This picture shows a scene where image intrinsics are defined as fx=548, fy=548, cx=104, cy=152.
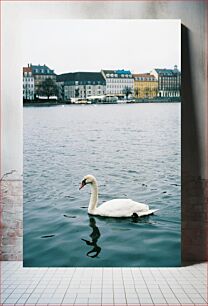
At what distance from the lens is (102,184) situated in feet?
12.6

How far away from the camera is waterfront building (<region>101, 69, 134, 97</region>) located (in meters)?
3.90

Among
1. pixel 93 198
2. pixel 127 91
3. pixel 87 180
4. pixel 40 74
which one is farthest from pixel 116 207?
pixel 40 74

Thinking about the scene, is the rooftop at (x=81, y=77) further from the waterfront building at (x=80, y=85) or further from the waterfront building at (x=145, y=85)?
the waterfront building at (x=145, y=85)

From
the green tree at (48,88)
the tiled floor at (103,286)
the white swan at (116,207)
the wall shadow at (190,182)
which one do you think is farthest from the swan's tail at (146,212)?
the green tree at (48,88)

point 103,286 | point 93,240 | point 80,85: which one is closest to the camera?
point 103,286

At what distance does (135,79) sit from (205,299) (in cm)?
161

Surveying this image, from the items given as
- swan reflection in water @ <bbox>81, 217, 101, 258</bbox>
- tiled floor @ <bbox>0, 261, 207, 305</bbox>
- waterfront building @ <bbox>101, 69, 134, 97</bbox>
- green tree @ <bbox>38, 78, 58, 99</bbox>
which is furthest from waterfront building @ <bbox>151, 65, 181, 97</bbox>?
tiled floor @ <bbox>0, 261, 207, 305</bbox>

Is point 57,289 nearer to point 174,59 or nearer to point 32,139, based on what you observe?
point 32,139

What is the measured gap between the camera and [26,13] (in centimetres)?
388

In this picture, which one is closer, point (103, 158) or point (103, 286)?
point (103, 286)

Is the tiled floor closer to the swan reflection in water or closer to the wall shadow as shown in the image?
the swan reflection in water

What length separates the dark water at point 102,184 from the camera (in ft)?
12.3

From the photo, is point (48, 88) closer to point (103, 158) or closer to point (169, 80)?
point (103, 158)

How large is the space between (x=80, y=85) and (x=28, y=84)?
0.38 meters
